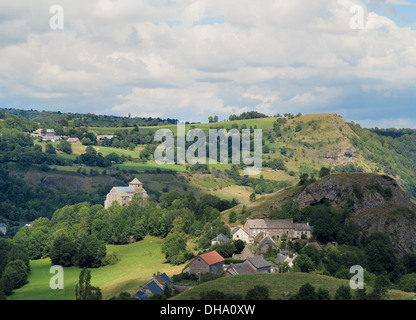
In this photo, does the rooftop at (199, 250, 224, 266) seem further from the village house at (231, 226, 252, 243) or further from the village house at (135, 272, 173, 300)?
the village house at (231, 226, 252, 243)

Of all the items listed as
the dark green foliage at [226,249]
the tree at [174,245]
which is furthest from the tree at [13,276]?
the dark green foliage at [226,249]


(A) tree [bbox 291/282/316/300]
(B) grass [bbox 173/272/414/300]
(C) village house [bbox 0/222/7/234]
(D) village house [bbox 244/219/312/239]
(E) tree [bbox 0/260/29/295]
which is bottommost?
(E) tree [bbox 0/260/29/295]

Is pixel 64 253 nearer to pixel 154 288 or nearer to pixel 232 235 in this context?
pixel 232 235

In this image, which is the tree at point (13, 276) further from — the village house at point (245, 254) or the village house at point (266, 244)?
the village house at point (266, 244)

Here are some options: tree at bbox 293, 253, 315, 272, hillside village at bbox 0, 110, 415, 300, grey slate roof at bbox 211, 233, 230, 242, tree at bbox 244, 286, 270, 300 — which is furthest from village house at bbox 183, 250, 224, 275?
tree at bbox 244, 286, 270, 300

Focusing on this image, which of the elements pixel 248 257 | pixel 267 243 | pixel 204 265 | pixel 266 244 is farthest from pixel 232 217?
pixel 204 265

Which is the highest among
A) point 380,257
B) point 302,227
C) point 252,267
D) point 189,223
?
point 302,227

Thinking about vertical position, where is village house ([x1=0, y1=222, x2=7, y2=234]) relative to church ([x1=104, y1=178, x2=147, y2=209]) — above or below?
below

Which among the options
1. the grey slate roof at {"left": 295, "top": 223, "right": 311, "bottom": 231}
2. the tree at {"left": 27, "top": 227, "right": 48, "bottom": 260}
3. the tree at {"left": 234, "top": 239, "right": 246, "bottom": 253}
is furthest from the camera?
the tree at {"left": 27, "top": 227, "right": 48, "bottom": 260}
